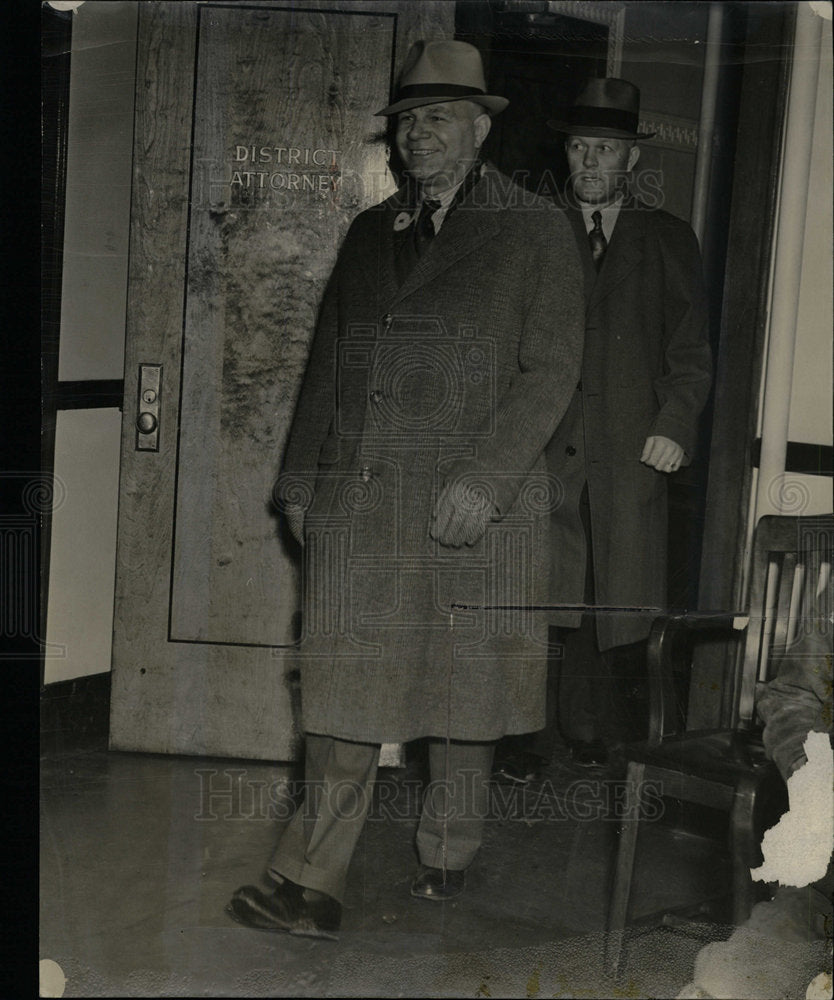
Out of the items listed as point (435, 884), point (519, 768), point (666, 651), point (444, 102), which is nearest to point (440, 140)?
point (444, 102)

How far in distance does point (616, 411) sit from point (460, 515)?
0.30m

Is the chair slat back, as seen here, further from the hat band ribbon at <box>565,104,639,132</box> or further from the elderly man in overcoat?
the hat band ribbon at <box>565,104,639,132</box>

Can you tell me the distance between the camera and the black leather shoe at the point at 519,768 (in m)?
1.95

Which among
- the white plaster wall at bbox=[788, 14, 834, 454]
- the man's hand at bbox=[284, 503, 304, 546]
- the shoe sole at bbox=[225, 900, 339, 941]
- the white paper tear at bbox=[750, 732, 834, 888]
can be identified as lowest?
the shoe sole at bbox=[225, 900, 339, 941]

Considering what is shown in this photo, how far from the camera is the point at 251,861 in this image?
1.94m

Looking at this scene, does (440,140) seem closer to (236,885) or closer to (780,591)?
(780,591)

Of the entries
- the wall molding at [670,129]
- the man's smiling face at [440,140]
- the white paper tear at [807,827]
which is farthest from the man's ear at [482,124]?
the white paper tear at [807,827]

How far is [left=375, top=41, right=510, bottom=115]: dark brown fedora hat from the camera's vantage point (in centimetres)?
183

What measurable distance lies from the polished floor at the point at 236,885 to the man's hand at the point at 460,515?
357 millimetres

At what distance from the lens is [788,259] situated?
6.28ft

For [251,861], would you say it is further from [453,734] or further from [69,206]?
[69,206]

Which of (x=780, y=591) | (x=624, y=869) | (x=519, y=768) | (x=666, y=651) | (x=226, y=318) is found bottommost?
(x=624, y=869)

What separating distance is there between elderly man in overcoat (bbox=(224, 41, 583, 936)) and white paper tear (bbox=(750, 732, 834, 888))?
47cm

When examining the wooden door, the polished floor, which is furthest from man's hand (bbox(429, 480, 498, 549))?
the polished floor
